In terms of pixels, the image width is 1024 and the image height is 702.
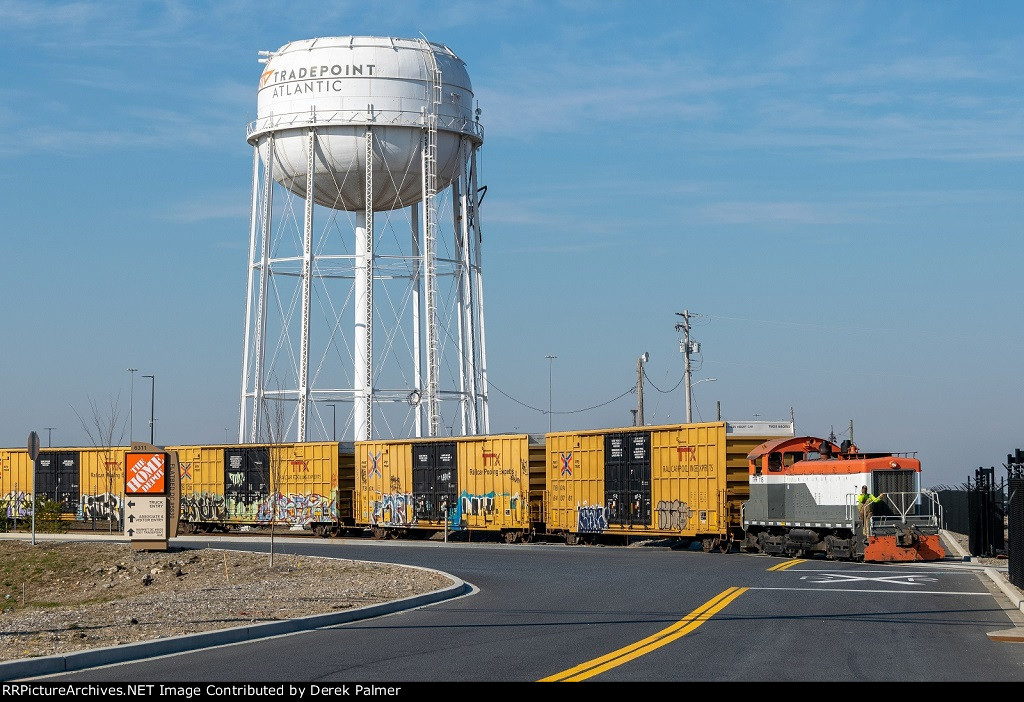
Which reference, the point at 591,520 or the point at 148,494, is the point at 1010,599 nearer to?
the point at 591,520

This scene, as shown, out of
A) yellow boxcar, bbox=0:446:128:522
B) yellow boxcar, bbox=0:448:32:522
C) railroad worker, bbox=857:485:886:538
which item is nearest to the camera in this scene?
railroad worker, bbox=857:485:886:538

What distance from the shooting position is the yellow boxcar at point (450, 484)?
43.5 metres

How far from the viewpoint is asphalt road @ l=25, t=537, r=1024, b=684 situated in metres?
13.7

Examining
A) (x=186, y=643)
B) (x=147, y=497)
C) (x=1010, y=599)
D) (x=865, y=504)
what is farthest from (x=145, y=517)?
(x=1010, y=599)

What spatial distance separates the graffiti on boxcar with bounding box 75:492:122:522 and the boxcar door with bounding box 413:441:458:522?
A: 15694mm

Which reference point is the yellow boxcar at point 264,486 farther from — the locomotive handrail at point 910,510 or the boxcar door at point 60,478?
the locomotive handrail at point 910,510

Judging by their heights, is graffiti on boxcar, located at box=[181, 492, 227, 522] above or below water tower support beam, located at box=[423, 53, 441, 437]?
below

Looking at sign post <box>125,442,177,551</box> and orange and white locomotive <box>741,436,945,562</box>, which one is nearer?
orange and white locomotive <box>741,436,945,562</box>

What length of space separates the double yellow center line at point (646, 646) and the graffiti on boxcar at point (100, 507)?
38.7 m

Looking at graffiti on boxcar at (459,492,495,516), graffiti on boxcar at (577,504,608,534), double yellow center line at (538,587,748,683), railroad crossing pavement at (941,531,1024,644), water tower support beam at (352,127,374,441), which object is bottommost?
railroad crossing pavement at (941,531,1024,644)

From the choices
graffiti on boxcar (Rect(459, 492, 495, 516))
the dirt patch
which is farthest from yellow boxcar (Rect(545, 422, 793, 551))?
the dirt patch

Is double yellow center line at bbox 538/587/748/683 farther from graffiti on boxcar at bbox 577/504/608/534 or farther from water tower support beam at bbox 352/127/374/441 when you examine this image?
water tower support beam at bbox 352/127/374/441
